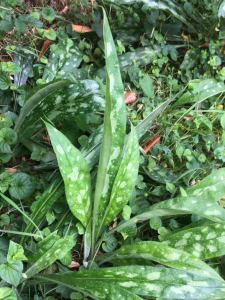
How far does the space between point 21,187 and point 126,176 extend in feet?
1.33

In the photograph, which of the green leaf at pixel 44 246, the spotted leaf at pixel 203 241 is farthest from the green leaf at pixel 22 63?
the spotted leaf at pixel 203 241

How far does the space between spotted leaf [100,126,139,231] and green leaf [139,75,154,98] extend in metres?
0.45

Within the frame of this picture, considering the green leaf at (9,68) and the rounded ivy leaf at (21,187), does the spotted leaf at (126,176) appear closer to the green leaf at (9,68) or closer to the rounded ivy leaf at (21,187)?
the rounded ivy leaf at (21,187)

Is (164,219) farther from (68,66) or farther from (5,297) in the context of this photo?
(68,66)

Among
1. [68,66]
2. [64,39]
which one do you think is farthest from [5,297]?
[64,39]

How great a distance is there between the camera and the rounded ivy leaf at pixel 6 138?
888 mm

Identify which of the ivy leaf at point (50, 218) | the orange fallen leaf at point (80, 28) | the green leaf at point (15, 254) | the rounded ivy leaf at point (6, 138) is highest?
the orange fallen leaf at point (80, 28)

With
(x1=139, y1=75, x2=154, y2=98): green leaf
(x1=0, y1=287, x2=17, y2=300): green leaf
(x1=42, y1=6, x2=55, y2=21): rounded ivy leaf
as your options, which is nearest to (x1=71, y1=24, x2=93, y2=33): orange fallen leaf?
(x1=42, y1=6, x2=55, y2=21): rounded ivy leaf

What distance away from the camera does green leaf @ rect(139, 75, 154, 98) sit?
1195 mm

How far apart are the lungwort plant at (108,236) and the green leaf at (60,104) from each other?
0.13ft

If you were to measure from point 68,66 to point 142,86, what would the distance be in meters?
0.37

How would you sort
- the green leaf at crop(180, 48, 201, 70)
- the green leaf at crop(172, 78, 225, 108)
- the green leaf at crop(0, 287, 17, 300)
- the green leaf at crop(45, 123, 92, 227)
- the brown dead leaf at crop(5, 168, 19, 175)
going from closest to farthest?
1. the green leaf at crop(0, 287, 17, 300)
2. the green leaf at crop(45, 123, 92, 227)
3. the brown dead leaf at crop(5, 168, 19, 175)
4. the green leaf at crop(172, 78, 225, 108)
5. the green leaf at crop(180, 48, 201, 70)

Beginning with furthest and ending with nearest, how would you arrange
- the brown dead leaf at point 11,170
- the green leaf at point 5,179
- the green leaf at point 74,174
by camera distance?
the brown dead leaf at point 11,170
the green leaf at point 5,179
the green leaf at point 74,174

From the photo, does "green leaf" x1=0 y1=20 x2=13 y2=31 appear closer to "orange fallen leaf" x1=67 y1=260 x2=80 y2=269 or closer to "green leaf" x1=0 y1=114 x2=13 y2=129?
"green leaf" x1=0 y1=114 x2=13 y2=129
